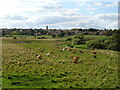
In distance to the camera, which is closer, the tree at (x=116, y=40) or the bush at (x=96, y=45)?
the tree at (x=116, y=40)

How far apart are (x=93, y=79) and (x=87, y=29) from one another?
6212 inches

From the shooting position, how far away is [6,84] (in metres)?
12.9

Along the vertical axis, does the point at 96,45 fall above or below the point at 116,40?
below

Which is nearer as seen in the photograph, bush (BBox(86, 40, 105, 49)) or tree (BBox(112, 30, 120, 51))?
tree (BBox(112, 30, 120, 51))

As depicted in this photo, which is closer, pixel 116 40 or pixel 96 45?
pixel 116 40

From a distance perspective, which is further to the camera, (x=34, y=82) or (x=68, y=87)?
(x=34, y=82)

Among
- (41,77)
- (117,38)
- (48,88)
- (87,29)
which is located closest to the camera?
(48,88)

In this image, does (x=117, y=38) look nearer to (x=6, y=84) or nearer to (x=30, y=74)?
(x=30, y=74)

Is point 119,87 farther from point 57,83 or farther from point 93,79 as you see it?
point 57,83

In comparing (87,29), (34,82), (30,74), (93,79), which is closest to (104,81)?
(93,79)

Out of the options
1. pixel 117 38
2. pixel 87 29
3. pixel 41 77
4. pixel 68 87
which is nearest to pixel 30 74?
pixel 41 77

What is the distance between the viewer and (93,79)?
14.2m

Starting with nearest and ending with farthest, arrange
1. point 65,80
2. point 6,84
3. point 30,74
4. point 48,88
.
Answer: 1. point 48,88
2. point 6,84
3. point 65,80
4. point 30,74

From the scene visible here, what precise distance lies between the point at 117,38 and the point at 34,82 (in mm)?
38310
